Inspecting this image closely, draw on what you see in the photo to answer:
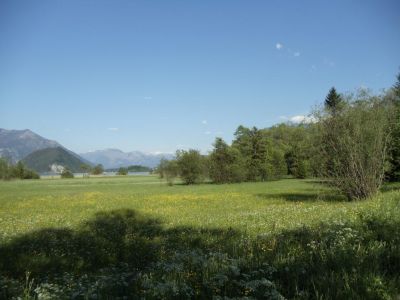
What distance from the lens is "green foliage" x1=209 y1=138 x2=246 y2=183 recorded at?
254 feet

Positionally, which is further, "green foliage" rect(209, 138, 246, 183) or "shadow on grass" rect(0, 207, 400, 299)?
"green foliage" rect(209, 138, 246, 183)

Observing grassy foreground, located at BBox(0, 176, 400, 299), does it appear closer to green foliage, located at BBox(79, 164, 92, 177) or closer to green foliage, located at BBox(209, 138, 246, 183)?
green foliage, located at BBox(209, 138, 246, 183)

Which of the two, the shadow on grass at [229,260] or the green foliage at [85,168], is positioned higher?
the green foliage at [85,168]

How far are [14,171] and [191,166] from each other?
296 feet

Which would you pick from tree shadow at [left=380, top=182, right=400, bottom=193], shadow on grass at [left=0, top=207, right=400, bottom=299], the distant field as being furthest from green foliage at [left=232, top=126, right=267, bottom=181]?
shadow on grass at [left=0, top=207, right=400, bottom=299]

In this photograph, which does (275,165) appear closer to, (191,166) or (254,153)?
(254,153)

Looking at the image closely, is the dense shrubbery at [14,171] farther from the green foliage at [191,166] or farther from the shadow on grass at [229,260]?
the shadow on grass at [229,260]

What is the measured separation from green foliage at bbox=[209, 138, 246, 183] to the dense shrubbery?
274 feet

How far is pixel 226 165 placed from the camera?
77375mm

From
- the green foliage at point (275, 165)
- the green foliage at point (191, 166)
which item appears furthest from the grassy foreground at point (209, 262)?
the green foliage at point (275, 165)

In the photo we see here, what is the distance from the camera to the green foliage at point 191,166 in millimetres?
76750

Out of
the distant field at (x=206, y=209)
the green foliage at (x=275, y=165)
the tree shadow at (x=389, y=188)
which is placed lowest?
the distant field at (x=206, y=209)

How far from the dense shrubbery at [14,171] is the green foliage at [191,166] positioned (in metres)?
78.8

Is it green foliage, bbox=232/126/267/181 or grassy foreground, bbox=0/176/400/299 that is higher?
green foliage, bbox=232/126/267/181
